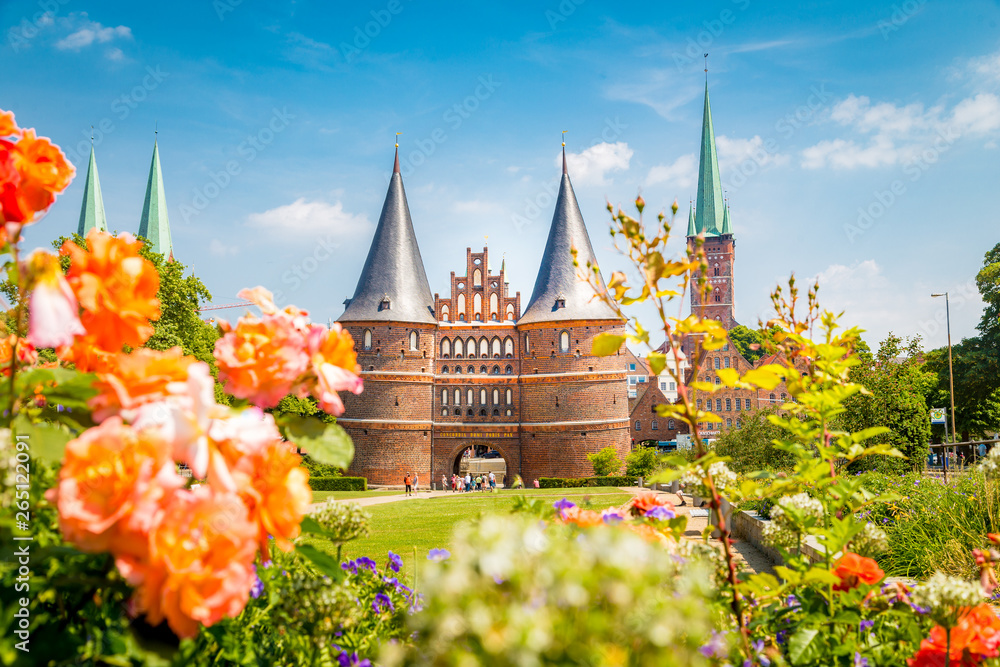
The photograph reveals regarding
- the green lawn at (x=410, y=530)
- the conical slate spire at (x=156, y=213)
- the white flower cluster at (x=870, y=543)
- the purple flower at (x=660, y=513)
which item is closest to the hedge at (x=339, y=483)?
the green lawn at (x=410, y=530)

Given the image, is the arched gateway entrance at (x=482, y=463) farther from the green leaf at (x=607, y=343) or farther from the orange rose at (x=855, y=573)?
the green leaf at (x=607, y=343)

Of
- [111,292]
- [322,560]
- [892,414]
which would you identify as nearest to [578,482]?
[892,414]

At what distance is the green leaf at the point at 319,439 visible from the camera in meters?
1.51

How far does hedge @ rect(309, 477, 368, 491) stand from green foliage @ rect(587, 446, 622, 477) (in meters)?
11.1

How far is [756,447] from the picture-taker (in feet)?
50.9

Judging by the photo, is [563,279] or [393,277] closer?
[393,277]

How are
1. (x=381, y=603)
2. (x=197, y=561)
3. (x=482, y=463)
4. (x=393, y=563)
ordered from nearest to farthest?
(x=197, y=561)
(x=381, y=603)
(x=393, y=563)
(x=482, y=463)

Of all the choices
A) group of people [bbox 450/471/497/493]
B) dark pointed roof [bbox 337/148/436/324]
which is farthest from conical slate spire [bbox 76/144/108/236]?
group of people [bbox 450/471/497/493]

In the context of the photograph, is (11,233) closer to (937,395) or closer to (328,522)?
(328,522)

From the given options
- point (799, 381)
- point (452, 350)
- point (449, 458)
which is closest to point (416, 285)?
point (452, 350)

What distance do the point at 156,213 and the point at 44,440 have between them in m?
50.1

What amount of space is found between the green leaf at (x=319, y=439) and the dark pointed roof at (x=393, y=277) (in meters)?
32.1

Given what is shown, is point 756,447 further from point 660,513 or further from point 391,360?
point 391,360

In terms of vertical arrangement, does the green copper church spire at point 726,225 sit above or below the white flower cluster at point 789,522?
above
